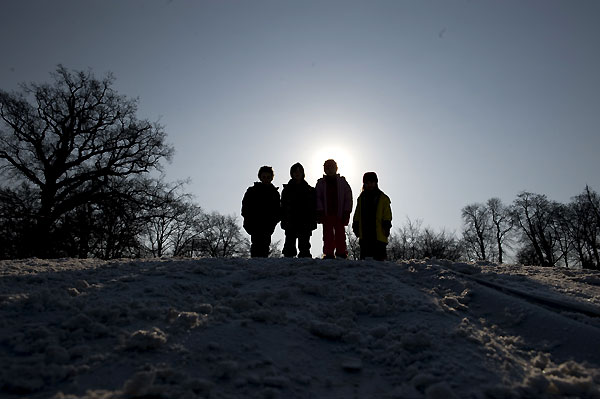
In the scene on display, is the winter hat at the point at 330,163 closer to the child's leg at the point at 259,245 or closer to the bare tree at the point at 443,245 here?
the child's leg at the point at 259,245

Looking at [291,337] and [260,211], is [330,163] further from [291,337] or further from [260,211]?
[291,337]

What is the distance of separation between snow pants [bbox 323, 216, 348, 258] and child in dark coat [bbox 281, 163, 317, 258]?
32cm

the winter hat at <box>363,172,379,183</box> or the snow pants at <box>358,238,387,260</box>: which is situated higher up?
the winter hat at <box>363,172,379,183</box>

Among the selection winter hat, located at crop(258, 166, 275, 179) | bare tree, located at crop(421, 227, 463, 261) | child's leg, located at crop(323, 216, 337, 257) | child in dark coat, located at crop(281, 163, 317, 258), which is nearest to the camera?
child's leg, located at crop(323, 216, 337, 257)

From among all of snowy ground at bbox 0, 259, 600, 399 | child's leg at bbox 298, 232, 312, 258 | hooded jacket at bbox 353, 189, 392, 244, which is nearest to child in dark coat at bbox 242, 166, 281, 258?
child's leg at bbox 298, 232, 312, 258

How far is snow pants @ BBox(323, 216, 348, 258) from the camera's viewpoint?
6.29 meters

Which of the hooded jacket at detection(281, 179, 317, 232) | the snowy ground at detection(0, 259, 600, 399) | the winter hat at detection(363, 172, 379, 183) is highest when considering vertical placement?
the winter hat at detection(363, 172, 379, 183)

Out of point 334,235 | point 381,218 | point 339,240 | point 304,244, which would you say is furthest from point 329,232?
point 381,218

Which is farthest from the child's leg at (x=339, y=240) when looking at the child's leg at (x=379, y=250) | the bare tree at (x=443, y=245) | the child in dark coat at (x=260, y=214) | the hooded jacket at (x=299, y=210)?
the bare tree at (x=443, y=245)

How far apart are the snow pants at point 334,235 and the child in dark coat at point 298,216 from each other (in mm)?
319

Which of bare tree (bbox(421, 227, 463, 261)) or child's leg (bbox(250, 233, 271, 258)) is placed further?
bare tree (bbox(421, 227, 463, 261))

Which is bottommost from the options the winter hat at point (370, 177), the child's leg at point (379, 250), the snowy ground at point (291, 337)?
the snowy ground at point (291, 337)

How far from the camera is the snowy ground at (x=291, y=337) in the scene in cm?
206

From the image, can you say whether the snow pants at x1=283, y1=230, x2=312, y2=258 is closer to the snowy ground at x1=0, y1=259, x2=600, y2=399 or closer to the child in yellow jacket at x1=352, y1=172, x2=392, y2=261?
the child in yellow jacket at x1=352, y1=172, x2=392, y2=261
